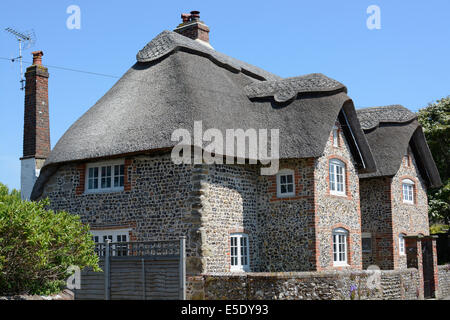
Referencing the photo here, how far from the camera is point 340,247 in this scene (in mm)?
21156

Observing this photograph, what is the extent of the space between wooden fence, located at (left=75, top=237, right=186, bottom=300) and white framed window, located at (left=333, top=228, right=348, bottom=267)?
20.3 feet

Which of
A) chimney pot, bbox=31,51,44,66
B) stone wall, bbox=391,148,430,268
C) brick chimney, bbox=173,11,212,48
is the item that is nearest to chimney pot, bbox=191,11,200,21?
brick chimney, bbox=173,11,212,48

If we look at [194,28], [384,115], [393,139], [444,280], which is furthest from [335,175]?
[194,28]

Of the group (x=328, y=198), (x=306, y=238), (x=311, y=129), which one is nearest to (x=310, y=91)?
(x=311, y=129)

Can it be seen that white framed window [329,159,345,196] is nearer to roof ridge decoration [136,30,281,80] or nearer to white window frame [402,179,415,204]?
roof ridge decoration [136,30,281,80]

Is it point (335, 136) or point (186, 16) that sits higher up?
point (186, 16)

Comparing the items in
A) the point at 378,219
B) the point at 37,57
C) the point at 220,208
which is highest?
the point at 37,57

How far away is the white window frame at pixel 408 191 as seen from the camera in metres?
26.7

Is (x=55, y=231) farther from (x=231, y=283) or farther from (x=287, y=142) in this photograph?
(x=287, y=142)

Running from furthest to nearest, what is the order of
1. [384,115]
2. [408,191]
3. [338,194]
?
[408,191]
[384,115]
[338,194]

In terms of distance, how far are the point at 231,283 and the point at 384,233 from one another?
10774 millimetres

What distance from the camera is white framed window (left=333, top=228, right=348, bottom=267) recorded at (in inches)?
819

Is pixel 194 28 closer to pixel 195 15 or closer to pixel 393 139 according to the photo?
pixel 195 15

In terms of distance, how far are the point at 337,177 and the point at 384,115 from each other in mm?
6696
